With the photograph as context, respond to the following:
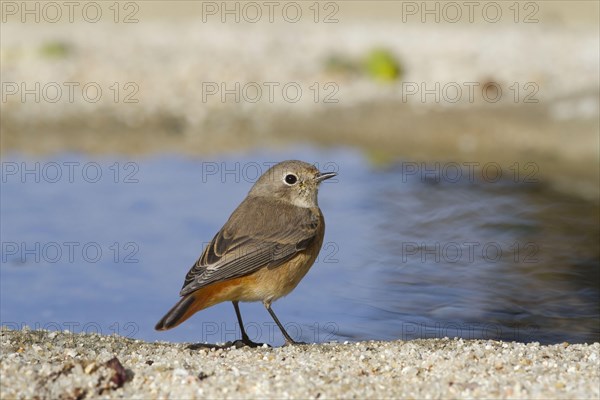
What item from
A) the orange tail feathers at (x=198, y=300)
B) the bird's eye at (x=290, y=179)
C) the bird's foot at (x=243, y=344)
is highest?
the bird's eye at (x=290, y=179)

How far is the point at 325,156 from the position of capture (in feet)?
39.9

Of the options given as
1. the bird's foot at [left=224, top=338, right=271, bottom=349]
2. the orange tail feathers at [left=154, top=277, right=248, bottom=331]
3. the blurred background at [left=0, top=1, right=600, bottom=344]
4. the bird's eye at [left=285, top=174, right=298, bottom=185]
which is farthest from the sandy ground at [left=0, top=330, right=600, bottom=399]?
the bird's eye at [left=285, top=174, right=298, bottom=185]

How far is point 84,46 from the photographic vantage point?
15.6m

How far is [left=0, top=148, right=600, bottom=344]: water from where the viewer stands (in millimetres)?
7910

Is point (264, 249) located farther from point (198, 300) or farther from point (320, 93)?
point (320, 93)

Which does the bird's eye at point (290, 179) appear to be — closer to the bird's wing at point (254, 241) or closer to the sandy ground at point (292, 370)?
the bird's wing at point (254, 241)

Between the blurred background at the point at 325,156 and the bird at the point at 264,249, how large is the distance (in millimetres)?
700

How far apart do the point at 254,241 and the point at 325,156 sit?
5.20m

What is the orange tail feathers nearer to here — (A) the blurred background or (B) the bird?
(B) the bird

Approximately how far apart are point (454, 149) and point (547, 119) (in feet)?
4.06

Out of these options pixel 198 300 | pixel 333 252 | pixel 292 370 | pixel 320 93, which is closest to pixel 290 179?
pixel 198 300

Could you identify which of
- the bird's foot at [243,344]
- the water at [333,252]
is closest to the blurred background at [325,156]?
the water at [333,252]

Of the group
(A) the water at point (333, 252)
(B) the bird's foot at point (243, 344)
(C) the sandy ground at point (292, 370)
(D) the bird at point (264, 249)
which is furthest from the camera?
(A) the water at point (333, 252)

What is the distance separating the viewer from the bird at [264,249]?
6605 millimetres
